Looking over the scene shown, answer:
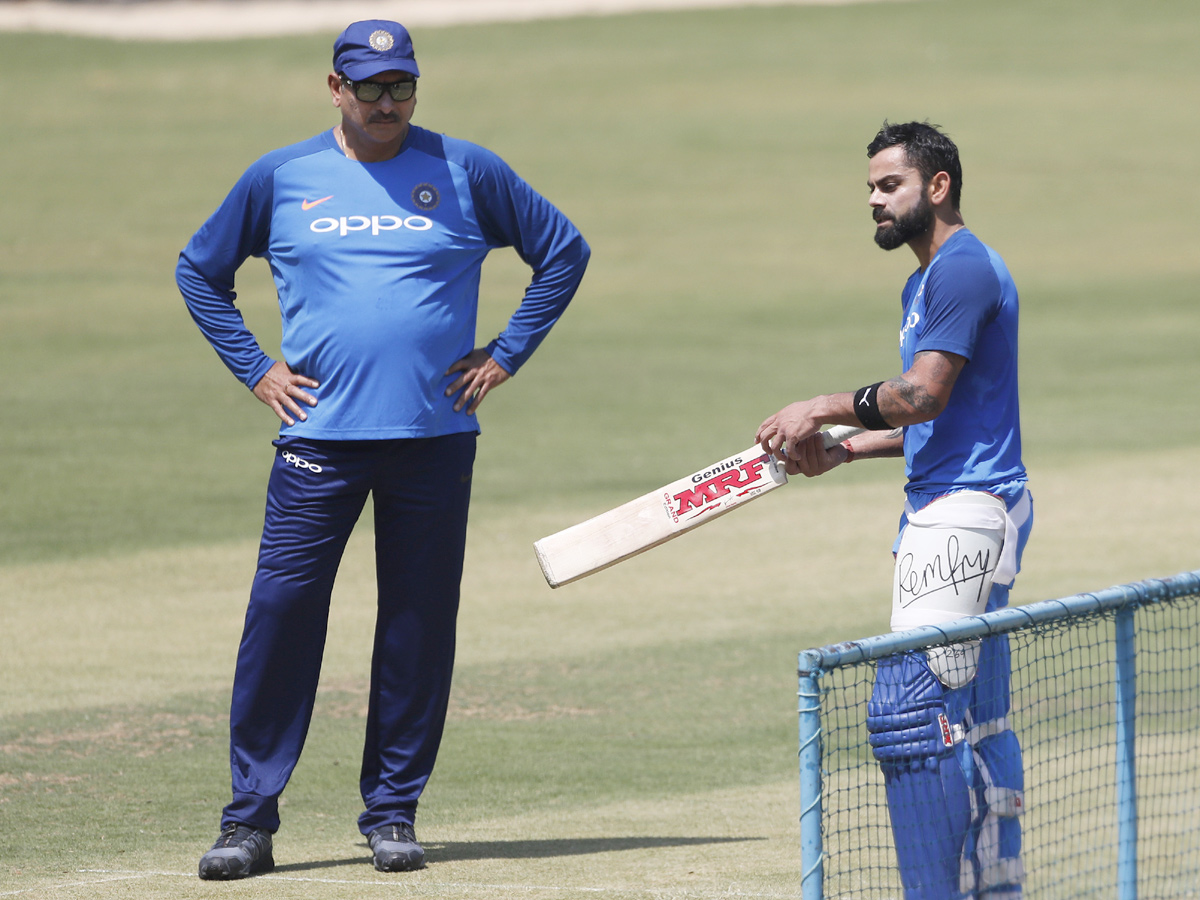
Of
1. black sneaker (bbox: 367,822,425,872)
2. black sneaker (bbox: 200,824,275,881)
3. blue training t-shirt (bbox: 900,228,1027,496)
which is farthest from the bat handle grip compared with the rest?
black sneaker (bbox: 200,824,275,881)

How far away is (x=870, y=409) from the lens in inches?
195

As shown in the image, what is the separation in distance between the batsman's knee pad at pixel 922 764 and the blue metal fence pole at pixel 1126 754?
0.44 meters

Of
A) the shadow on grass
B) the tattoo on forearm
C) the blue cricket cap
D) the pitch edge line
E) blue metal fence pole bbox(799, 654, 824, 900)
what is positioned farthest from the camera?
the shadow on grass

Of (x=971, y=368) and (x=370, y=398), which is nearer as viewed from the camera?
(x=971, y=368)

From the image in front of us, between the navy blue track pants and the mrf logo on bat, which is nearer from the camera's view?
the mrf logo on bat

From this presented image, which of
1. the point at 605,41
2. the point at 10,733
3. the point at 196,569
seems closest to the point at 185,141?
the point at 605,41

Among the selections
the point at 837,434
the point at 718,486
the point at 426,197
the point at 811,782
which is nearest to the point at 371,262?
the point at 426,197

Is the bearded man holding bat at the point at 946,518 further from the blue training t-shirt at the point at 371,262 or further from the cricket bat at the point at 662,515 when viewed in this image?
the blue training t-shirt at the point at 371,262

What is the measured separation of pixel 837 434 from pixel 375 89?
185cm

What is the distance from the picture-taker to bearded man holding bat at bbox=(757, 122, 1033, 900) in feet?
15.6

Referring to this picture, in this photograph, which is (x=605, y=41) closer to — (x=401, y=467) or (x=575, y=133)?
(x=575, y=133)

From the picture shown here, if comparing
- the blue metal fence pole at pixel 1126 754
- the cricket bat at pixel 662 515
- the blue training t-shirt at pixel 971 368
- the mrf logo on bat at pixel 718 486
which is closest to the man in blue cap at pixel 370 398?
the cricket bat at pixel 662 515

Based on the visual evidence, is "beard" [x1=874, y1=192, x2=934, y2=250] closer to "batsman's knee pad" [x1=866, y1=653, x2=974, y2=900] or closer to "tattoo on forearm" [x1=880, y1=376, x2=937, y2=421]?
"tattoo on forearm" [x1=880, y1=376, x2=937, y2=421]

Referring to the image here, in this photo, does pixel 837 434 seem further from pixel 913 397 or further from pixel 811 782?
pixel 811 782
